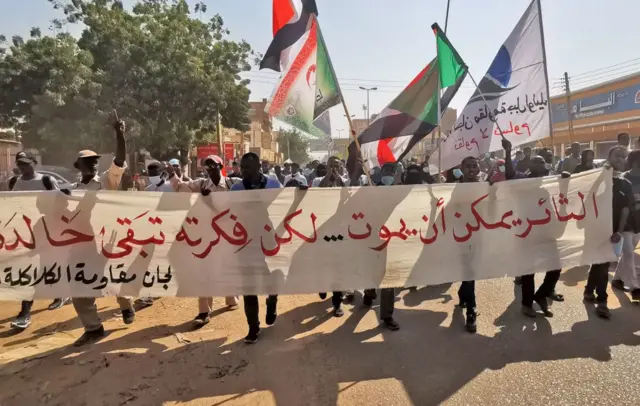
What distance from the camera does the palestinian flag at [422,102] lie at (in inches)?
205

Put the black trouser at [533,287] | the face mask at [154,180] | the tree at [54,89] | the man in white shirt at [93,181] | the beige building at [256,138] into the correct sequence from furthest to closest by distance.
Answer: the beige building at [256,138] < the tree at [54,89] < the face mask at [154,180] < the black trouser at [533,287] < the man in white shirt at [93,181]

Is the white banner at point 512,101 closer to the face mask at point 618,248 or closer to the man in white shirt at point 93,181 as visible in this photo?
the face mask at point 618,248

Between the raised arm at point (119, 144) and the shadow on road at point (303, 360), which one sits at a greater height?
the raised arm at point (119, 144)

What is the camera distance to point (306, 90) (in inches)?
177

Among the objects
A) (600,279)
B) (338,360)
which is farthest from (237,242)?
(600,279)

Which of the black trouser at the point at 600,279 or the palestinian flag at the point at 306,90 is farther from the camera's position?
the black trouser at the point at 600,279

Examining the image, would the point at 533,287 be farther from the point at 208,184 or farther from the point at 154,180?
the point at 154,180

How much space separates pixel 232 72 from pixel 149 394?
21308mm

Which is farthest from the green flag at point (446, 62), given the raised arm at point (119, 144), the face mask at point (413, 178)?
the raised arm at point (119, 144)

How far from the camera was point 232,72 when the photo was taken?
22.7 m

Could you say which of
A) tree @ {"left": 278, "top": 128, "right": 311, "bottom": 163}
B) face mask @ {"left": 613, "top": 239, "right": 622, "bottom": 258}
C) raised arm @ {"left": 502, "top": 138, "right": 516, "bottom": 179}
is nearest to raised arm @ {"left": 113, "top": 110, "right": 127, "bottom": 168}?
raised arm @ {"left": 502, "top": 138, "right": 516, "bottom": 179}

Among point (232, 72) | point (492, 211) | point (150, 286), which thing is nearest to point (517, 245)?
point (492, 211)

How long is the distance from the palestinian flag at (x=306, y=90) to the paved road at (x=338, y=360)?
2144 millimetres

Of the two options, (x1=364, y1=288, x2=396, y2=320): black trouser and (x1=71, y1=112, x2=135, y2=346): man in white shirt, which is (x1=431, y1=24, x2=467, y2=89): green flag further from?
(x1=71, y1=112, x2=135, y2=346): man in white shirt
